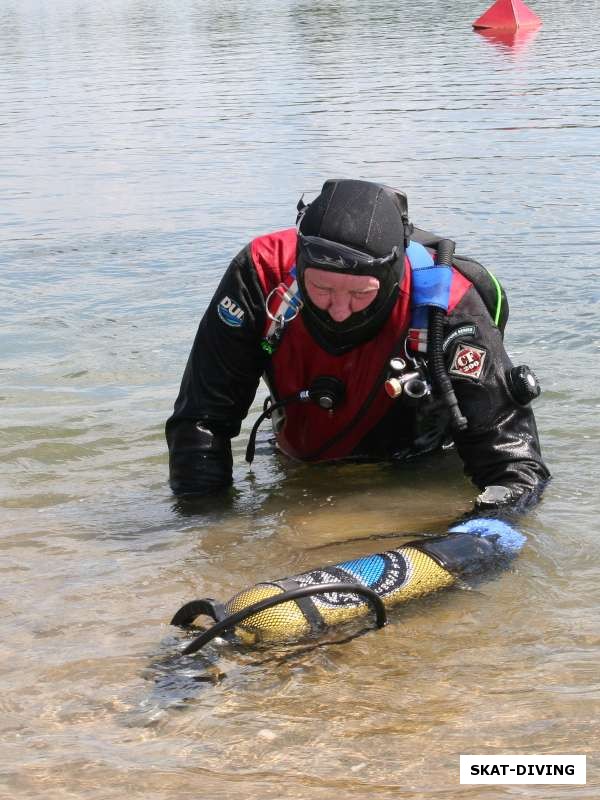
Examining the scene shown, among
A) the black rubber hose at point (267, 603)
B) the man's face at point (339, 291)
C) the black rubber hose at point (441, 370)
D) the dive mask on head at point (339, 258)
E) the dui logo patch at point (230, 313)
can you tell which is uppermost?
the dive mask on head at point (339, 258)

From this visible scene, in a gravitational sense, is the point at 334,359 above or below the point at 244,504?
above

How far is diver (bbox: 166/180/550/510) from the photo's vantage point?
3.79m

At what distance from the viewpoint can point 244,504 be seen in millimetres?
4492

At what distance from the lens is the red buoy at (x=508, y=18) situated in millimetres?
23891

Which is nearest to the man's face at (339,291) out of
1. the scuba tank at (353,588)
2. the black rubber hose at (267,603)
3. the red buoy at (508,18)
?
the scuba tank at (353,588)

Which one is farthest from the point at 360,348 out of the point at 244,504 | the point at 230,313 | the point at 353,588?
the point at 353,588

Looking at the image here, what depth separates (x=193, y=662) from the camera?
10.2 feet

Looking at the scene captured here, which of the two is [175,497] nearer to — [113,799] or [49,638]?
[49,638]

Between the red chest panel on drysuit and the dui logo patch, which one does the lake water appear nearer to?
the red chest panel on drysuit

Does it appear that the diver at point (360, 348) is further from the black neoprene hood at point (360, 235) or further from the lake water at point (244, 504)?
the lake water at point (244, 504)

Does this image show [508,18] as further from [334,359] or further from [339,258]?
[339,258]

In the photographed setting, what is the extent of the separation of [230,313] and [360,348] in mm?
440

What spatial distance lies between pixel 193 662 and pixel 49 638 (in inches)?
18.8

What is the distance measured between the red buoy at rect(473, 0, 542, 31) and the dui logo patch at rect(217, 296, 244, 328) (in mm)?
21350
